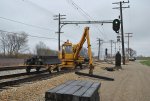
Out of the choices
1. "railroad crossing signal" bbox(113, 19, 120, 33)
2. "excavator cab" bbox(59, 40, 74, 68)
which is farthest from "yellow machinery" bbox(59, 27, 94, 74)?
"railroad crossing signal" bbox(113, 19, 120, 33)

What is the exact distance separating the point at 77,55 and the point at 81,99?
94.9 feet

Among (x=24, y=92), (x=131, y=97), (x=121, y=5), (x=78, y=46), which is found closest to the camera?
(x=24, y=92)

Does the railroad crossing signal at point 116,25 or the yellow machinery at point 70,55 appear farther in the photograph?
the yellow machinery at point 70,55

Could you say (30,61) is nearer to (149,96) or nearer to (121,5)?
(149,96)

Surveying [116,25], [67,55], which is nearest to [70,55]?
[67,55]

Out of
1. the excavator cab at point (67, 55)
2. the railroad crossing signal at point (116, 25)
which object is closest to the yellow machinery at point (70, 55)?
the excavator cab at point (67, 55)

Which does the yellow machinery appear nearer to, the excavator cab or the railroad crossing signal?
the excavator cab

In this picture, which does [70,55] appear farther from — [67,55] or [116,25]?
[116,25]

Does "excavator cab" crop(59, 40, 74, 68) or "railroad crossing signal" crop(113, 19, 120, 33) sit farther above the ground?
"railroad crossing signal" crop(113, 19, 120, 33)

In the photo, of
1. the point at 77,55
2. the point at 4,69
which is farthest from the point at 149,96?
the point at 77,55

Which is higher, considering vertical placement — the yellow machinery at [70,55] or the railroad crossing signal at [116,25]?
the railroad crossing signal at [116,25]

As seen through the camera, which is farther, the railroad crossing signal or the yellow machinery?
the yellow machinery

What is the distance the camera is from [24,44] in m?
112

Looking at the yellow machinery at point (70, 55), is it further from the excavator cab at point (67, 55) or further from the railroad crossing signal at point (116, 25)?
the railroad crossing signal at point (116, 25)
